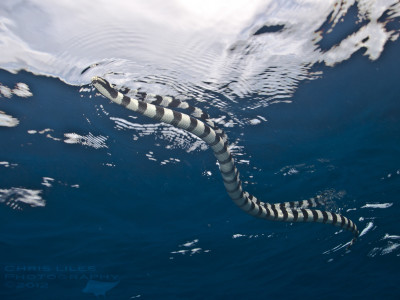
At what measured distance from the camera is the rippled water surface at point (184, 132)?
5207mm

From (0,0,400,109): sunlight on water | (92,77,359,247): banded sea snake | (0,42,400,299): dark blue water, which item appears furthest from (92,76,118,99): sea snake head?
(0,42,400,299): dark blue water

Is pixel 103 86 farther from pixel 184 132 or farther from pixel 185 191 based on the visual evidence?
pixel 185 191

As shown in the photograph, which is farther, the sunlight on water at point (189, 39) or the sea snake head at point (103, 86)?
the sunlight on water at point (189, 39)

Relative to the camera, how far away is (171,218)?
1235 centimetres

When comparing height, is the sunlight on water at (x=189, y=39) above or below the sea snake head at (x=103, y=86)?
above

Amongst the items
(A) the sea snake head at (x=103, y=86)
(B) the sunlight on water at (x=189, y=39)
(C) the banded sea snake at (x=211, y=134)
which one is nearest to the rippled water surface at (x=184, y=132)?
(B) the sunlight on water at (x=189, y=39)

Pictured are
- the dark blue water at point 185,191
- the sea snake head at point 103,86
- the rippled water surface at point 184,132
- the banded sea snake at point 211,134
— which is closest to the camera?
the sea snake head at point 103,86

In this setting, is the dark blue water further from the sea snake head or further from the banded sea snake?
the sea snake head

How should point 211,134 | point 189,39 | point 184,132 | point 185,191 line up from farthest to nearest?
point 185,191, point 184,132, point 211,134, point 189,39

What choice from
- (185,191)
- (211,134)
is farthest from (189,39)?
(185,191)

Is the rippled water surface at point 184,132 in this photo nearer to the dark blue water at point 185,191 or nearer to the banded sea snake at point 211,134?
the dark blue water at point 185,191

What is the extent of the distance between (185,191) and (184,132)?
3.46m

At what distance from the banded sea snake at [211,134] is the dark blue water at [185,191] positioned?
4.01ft

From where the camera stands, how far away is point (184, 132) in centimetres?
783
